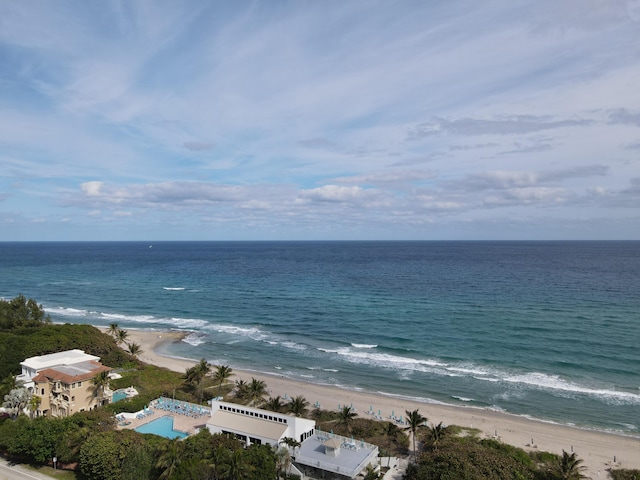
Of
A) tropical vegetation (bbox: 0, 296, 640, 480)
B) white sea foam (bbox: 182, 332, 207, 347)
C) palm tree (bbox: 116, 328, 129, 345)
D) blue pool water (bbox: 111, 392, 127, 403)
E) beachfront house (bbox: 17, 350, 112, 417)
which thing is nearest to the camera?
tropical vegetation (bbox: 0, 296, 640, 480)

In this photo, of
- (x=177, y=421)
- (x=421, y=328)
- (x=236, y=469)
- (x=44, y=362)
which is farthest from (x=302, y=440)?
(x=421, y=328)

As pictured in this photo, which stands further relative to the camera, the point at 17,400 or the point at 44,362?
the point at 44,362

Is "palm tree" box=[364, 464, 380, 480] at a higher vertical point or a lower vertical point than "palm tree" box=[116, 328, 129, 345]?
lower

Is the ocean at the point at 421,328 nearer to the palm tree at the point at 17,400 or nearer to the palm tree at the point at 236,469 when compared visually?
the palm tree at the point at 236,469

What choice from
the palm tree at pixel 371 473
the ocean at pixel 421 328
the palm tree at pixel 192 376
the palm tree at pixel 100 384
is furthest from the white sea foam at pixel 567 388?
the palm tree at pixel 100 384

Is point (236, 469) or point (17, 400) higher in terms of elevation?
point (17, 400)

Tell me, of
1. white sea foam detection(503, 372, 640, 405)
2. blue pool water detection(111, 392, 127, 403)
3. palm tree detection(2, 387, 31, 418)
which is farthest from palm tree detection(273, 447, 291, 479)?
white sea foam detection(503, 372, 640, 405)

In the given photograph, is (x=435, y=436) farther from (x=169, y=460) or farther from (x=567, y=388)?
(x=567, y=388)

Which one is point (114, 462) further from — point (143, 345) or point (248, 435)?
point (143, 345)

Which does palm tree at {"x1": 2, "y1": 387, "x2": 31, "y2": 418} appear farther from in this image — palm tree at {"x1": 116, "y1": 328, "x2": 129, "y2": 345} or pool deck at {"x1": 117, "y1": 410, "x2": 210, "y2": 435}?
palm tree at {"x1": 116, "y1": 328, "x2": 129, "y2": 345}
